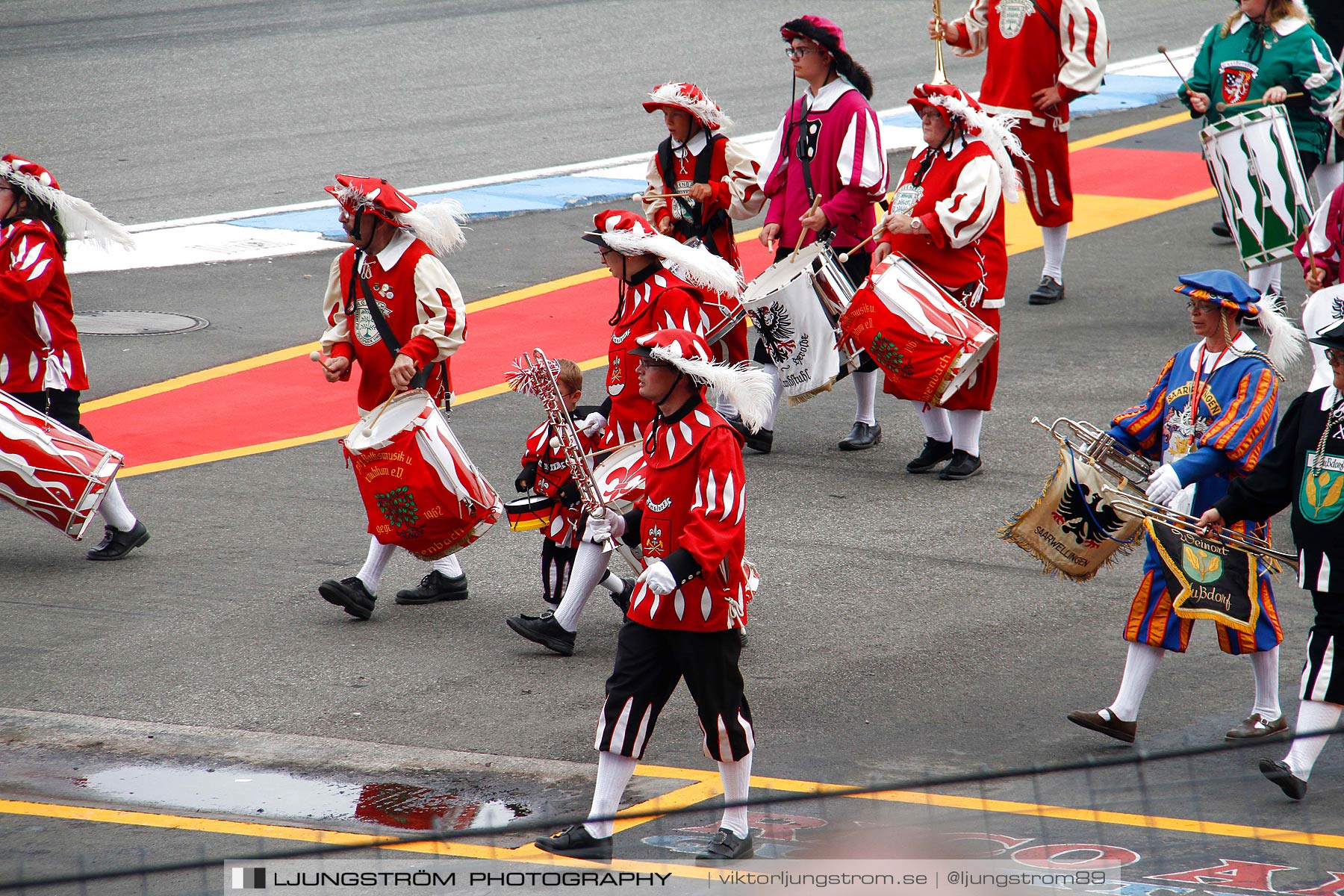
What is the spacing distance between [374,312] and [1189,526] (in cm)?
371

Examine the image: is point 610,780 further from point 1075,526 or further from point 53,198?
point 53,198

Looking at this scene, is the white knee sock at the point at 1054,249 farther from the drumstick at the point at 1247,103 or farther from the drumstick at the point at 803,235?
the drumstick at the point at 803,235

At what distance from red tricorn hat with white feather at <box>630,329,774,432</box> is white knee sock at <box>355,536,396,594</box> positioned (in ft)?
7.53

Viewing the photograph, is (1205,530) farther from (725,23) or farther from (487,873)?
(725,23)

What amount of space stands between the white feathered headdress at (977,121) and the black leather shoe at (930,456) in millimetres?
1418

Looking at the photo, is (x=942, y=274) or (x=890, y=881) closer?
(x=890, y=881)

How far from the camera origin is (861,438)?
10188 mm

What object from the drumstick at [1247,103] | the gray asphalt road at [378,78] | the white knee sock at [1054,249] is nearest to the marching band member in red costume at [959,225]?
the drumstick at [1247,103]

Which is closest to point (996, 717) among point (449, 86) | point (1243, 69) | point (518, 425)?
point (518, 425)

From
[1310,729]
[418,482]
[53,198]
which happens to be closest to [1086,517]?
[1310,729]

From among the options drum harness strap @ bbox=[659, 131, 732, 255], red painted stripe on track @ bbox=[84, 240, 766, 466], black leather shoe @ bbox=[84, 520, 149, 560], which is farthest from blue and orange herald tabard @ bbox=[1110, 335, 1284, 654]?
red painted stripe on track @ bbox=[84, 240, 766, 466]

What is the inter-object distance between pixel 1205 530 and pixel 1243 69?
6.59 meters

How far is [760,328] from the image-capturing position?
9.47 m

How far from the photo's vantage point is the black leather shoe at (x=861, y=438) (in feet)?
33.3
